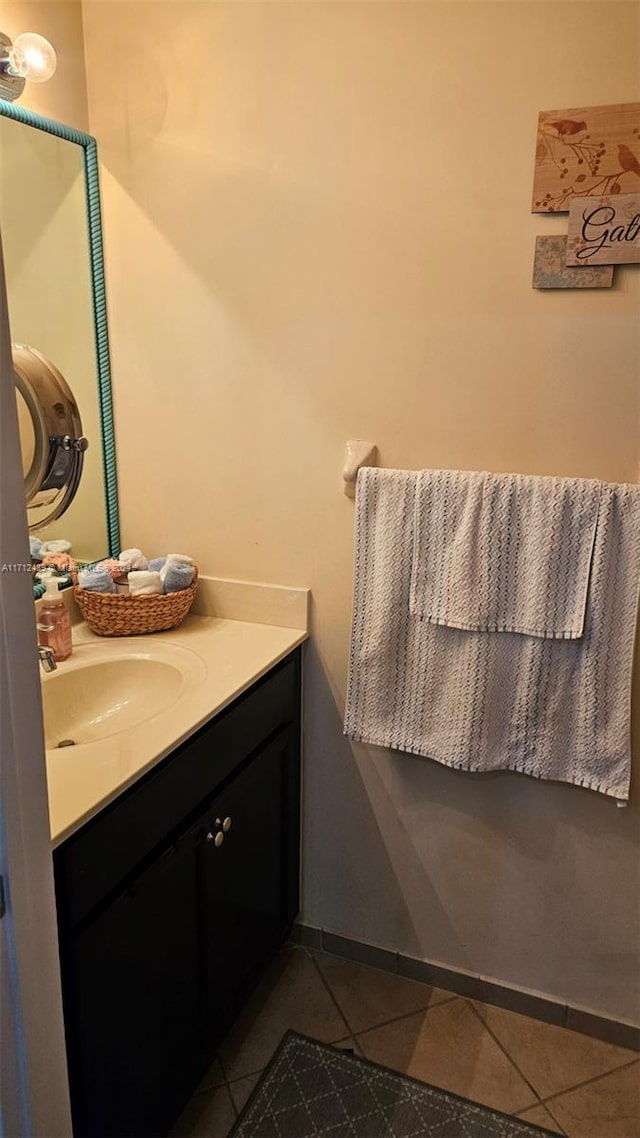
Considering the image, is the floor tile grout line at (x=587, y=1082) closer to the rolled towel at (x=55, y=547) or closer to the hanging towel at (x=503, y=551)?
the hanging towel at (x=503, y=551)

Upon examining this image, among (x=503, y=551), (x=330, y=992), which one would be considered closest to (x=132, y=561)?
(x=503, y=551)

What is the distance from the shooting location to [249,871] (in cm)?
158

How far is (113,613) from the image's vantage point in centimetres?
164

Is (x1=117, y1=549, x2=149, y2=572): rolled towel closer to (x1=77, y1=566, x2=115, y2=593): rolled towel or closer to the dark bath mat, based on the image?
(x1=77, y1=566, x2=115, y2=593): rolled towel

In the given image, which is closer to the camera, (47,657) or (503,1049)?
(47,657)

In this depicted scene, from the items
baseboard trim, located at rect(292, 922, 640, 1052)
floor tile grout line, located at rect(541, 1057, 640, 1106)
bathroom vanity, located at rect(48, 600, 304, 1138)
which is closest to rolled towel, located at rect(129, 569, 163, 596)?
bathroom vanity, located at rect(48, 600, 304, 1138)

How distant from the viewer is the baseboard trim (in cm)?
167

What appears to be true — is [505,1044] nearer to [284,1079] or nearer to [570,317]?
[284,1079]

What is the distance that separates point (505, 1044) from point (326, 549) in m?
1.14

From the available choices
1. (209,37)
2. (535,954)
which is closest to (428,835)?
(535,954)

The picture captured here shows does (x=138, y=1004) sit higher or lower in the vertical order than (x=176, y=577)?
lower

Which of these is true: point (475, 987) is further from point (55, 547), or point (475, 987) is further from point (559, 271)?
point (559, 271)

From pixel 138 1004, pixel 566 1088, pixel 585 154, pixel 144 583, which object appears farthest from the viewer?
pixel 144 583

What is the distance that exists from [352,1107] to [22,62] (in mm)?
2067
